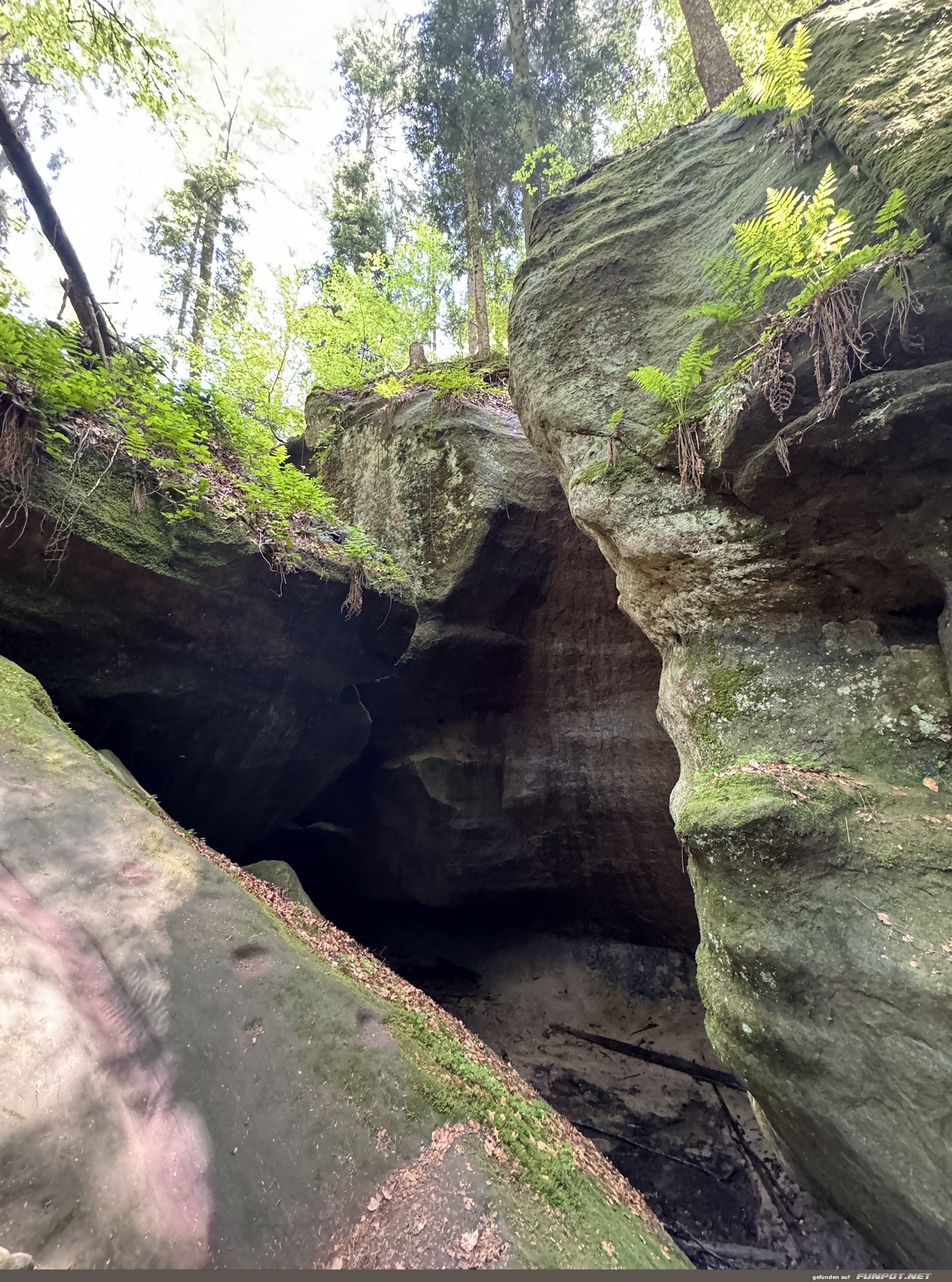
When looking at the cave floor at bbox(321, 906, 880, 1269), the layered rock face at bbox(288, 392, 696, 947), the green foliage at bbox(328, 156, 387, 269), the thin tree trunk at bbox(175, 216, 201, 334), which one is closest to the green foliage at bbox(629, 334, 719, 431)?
the layered rock face at bbox(288, 392, 696, 947)

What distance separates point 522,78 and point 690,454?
11631 millimetres

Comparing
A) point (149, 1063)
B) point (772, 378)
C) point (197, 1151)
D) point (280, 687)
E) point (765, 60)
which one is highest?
point (765, 60)

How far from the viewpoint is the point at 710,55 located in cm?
682

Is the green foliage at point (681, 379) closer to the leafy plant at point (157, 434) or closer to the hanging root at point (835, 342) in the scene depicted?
the hanging root at point (835, 342)

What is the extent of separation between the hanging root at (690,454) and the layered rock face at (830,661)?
0.32 ft

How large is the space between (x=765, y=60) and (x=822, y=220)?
184 cm

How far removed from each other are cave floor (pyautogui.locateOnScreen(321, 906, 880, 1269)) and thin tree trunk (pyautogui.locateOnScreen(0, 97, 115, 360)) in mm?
9176

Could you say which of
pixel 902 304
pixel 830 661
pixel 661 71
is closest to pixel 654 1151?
pixel 830 661

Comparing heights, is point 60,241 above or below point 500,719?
above

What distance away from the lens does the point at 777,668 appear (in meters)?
4.25

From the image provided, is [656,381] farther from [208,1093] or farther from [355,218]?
[355,218]

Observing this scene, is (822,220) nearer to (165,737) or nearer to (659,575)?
(659,575)

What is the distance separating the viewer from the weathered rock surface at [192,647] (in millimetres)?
4672

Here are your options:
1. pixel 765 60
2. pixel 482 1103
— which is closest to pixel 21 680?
pixel 482 1103
